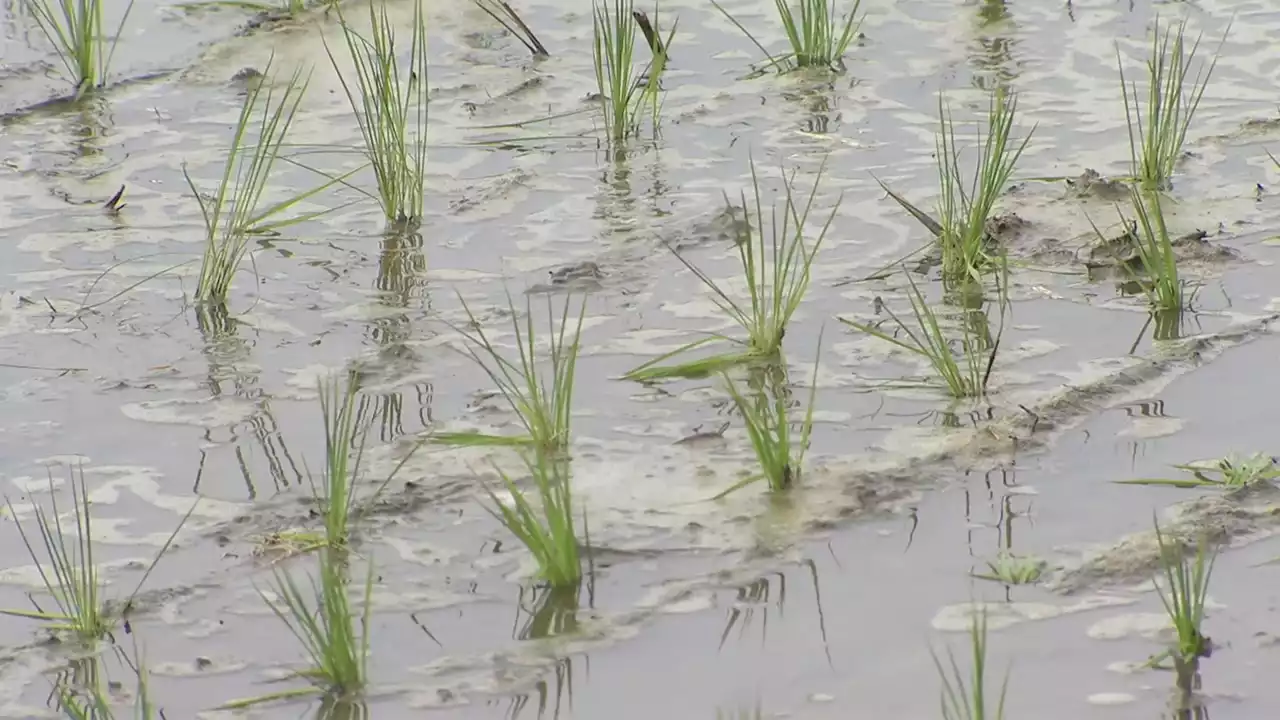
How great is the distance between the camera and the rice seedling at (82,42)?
15.2ft

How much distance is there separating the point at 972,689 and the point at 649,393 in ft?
3.77

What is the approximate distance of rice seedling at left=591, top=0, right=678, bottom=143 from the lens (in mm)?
4168

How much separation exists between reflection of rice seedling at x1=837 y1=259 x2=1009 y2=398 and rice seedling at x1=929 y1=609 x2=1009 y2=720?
2.28 ft

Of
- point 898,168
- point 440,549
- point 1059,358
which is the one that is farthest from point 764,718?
point 898,168

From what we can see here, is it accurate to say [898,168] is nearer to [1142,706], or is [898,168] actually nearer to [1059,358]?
[1059,358]

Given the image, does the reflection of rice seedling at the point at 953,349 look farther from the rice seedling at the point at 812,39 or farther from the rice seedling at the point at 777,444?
the rice seedling at the point at 812,39

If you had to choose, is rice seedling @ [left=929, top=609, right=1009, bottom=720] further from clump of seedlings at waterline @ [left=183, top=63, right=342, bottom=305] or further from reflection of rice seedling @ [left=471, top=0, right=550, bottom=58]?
reflection of rice seedling @ [left=471, top=0, right=550, bottom=58]

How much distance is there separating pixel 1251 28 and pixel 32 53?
3804 mm

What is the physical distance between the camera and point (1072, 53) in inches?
190

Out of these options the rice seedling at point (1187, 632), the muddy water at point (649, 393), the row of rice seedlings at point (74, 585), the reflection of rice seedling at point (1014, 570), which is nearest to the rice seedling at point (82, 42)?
the muddy water at point (649, 393)

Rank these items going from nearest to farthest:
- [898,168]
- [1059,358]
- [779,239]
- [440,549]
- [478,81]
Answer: [440,549] → [1059,358] → [779,239] → [898,168] → [478,81]

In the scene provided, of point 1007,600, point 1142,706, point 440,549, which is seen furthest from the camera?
point 440,549

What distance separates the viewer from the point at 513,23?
5152 mm

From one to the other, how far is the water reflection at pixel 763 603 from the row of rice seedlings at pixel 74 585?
0.86 m
